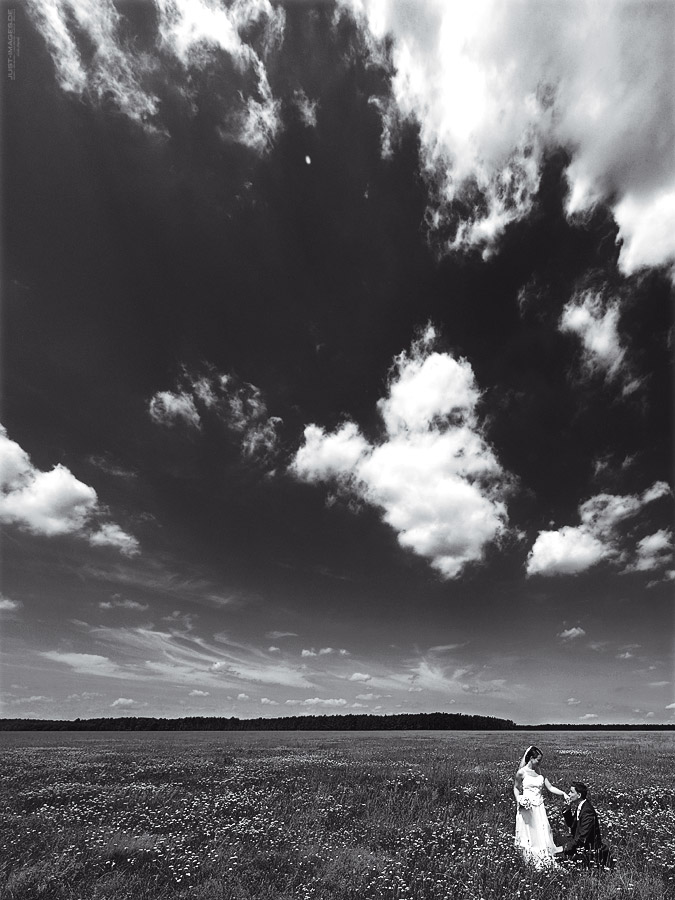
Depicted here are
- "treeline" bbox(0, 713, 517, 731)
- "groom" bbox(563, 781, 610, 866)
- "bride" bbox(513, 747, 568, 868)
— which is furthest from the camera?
"treeline" bbox(0, 713, 517, 731)

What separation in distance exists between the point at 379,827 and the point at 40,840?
24.8 ft

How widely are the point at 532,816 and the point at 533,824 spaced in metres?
0.15

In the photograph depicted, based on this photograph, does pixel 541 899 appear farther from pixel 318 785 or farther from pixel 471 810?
pixel 318 785

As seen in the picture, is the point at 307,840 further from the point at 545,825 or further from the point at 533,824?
the point at 545,825

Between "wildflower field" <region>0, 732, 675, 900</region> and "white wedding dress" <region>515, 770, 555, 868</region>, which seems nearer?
"wildflower field" <region>0, 732, 675, 900</region>

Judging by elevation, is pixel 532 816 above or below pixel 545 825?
above

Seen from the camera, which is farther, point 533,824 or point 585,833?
point 533,824

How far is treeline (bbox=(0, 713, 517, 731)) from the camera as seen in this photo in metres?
144

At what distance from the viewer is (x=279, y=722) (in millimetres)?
162625

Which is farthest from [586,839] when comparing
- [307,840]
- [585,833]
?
[307,840]

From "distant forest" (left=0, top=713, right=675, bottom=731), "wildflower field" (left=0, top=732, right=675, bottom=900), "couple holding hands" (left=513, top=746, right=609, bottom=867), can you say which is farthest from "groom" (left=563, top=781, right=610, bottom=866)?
"distant forest" (left=0, top=713, right=675, bottom=731)

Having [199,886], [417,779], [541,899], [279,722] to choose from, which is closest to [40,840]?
[199,886]

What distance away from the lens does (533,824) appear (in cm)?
941

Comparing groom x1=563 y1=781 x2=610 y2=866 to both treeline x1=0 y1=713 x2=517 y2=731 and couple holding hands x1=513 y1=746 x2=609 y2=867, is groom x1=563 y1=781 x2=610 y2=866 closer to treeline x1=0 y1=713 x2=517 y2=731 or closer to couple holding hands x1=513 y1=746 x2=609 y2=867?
couple holding hands x1=513 y1=746 x2=609 y2=867
